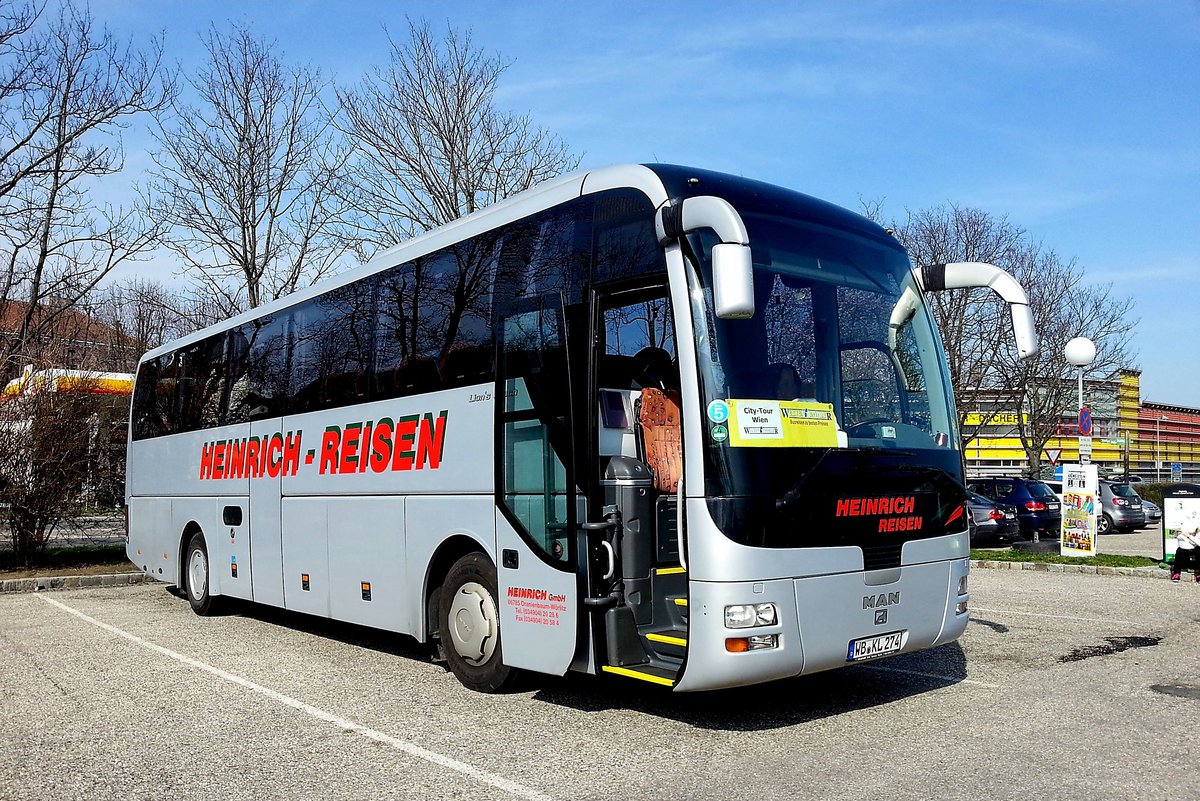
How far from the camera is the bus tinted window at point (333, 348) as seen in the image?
9.80 m

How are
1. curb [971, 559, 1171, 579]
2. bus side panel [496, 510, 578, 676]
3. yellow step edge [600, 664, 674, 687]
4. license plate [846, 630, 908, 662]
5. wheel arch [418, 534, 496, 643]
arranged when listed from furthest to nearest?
curb [971, 559, 1171, 579], wheel arch [418, 534, 496, 643], bus side panel [496, 510, 578, 676], license plate [846, 630, 908, 662], yellow step edge [600, 664, 674, 687]

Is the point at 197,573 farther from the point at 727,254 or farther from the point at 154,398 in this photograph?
the point at 727,254

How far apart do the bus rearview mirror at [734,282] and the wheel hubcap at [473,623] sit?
10.9 ft

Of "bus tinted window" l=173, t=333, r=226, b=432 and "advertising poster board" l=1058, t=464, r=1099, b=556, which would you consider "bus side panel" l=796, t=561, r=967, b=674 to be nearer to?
"bus tinted window" l=173, t=333, r=226, b=432

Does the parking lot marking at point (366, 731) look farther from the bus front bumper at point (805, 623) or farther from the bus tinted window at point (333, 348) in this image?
the bus tinted window at point (333, 348)

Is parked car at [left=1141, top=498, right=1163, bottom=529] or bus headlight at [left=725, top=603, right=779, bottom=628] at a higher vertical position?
bus headlight at [left=725, top=603, right=779, bottom=628]

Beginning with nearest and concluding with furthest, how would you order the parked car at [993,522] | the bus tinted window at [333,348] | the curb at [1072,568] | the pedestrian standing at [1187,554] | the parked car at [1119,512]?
the bus tinted window at [333,348] < the pedestrian standing at [1187,554] < the curb at [1072,568] < the parked car at [993,522] < the parked car at [1119,512]

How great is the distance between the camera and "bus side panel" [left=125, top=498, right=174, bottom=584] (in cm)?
1427

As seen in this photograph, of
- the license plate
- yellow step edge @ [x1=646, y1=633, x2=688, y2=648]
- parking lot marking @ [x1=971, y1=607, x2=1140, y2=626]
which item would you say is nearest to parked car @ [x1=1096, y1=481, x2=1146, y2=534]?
parking lot marking @ [x1=971, y1=607, x2=1140, y2=626]

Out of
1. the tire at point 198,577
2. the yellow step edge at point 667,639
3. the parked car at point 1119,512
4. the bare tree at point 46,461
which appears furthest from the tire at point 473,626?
the parked car at point 1119,512

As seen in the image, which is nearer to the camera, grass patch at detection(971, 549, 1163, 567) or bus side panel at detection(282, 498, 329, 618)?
bus side panel at detection(282, 498, 329, 618)

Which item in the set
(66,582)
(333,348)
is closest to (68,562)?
(66,582)

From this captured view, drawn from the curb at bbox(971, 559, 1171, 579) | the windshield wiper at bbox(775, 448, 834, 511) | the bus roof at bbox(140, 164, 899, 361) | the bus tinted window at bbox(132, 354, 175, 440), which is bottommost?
the curb at bbox(971, 559, 1171, 579)

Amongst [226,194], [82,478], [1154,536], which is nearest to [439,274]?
[82,478]
